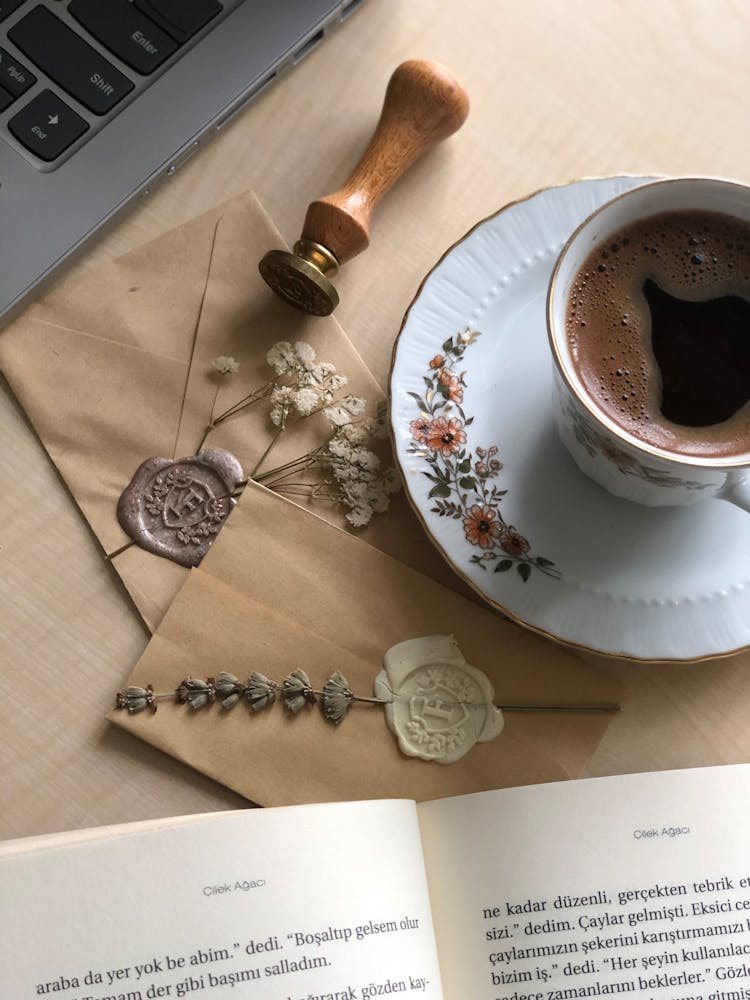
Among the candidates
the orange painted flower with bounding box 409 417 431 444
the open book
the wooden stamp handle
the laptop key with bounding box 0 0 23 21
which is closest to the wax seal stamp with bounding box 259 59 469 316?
the wooden stamp handle

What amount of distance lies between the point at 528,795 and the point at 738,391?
29 centimetres

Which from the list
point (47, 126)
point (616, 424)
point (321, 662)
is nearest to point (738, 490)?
point (616, 424)

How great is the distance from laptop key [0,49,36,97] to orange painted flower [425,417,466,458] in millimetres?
351

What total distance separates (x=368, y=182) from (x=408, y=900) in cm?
49

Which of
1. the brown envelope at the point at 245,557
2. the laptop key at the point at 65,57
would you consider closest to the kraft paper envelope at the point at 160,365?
the brown envelope at the point at 245,557

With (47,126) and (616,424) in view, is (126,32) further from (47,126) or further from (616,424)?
(616,424)

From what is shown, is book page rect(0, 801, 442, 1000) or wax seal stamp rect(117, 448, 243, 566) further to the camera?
wax seal stamp rect(117, 448, 243, 566)

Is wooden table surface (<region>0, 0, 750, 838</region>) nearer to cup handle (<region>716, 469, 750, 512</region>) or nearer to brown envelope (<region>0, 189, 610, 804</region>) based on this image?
brown envelope (<region>0, 189, 610, 804</region>)

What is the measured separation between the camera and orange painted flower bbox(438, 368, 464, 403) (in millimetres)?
697

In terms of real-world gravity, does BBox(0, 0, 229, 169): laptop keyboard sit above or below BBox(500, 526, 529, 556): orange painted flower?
above

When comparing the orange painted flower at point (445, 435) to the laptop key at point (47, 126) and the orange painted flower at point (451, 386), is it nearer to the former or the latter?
the orange painted flower at point (451, 386)

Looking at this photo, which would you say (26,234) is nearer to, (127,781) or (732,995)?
(127,781)

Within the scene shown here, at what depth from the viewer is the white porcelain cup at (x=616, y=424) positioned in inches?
23.3

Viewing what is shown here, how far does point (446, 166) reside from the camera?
763mm
